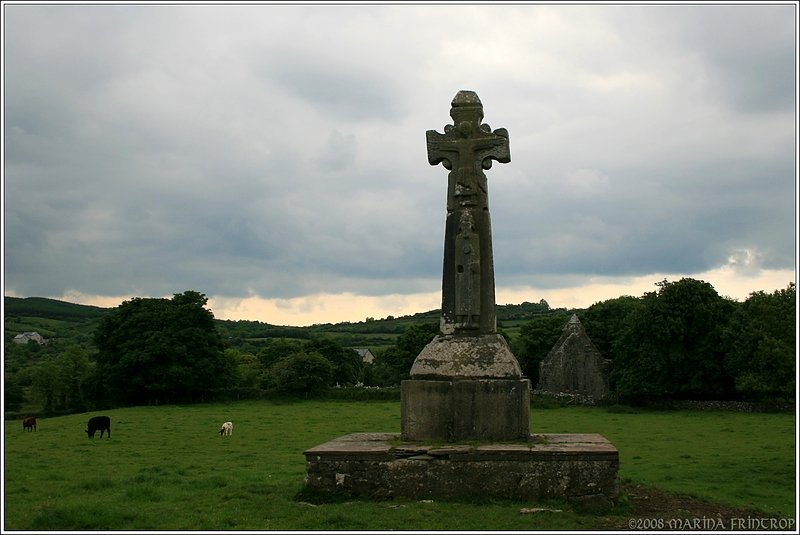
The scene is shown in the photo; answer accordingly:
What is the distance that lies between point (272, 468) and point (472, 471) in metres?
8.70

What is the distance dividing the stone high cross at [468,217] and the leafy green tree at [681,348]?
37.7 meters

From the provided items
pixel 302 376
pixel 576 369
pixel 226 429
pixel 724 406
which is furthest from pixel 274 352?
pixel 226 429

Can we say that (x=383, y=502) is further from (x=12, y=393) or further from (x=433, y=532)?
(x=12, y=393)

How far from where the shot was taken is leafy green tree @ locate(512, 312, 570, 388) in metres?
64.6

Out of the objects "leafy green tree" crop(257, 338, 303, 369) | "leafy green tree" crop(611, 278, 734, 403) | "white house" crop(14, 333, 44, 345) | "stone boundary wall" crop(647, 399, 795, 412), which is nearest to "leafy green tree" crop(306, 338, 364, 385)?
"leafy green tree" crop(257, 338, 303, 369)

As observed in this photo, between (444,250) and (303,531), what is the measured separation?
559 centimetres

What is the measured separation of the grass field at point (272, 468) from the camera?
954 centimetres

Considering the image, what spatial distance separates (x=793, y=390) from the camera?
23.3m

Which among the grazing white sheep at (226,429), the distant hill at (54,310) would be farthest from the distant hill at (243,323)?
the grazing white sheep at (226,429)

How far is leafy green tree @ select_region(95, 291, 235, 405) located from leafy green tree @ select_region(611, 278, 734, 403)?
2797 cm

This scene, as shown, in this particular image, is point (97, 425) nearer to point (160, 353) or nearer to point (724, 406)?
point (160, 353)

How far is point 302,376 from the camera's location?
1907 inches

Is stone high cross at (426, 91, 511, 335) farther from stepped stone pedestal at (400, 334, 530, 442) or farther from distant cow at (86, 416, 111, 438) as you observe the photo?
distant cow at (86, 416, 111, 438)

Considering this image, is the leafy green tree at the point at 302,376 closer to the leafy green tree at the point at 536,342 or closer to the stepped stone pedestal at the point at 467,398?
the leafy green tree at the point at 536,342
